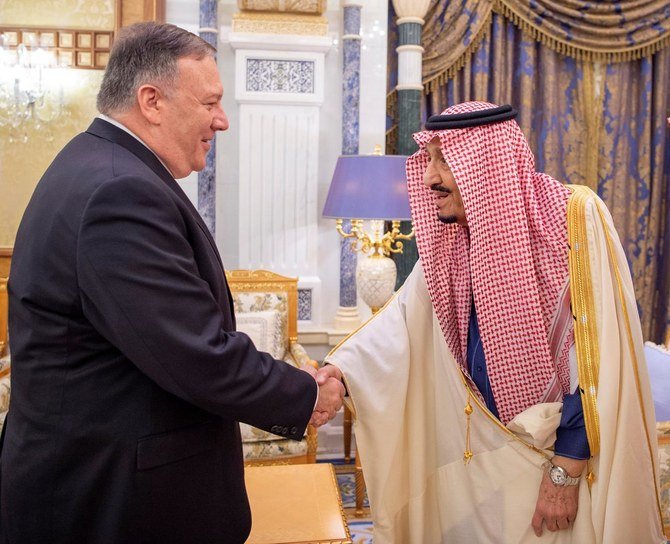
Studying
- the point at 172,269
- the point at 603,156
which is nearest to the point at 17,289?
the point at 172,269

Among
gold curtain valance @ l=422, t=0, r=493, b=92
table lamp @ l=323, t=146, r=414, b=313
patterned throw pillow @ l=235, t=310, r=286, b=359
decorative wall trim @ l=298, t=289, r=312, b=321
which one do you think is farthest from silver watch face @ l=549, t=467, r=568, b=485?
gold curtain valance @ l=422, t=0, r=493, b=92

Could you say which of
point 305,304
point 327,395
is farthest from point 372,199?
point 327,395

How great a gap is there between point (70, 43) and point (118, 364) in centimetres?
333

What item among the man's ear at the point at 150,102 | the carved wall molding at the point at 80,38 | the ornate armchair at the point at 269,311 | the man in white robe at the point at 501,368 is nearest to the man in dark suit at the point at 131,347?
the man's ear at the point at 150,102

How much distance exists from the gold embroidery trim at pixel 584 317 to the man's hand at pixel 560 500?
2.6 inches

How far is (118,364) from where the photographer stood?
1452 mm

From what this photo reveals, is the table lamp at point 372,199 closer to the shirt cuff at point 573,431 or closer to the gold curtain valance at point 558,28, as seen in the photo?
the gold curtain valance at point 558,28

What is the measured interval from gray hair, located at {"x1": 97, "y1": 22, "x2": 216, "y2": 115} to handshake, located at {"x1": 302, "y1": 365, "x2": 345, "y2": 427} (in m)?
0.84

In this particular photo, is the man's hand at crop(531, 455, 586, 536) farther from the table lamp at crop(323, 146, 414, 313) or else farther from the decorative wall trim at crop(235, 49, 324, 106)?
the decorative wall trim at crop(235, 49, 324, 106)

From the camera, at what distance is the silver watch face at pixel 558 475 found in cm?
180

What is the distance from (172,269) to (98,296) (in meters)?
0.15

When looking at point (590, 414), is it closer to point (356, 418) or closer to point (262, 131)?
point (356, 418)

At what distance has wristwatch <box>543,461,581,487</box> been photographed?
5.90 feet

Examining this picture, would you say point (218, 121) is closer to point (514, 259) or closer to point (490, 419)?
point (514, 259)
